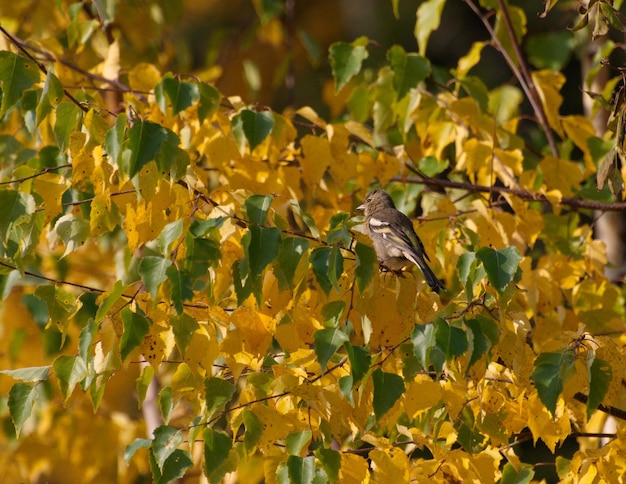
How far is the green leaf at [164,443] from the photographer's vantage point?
2156 mm

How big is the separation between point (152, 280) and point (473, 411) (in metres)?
1.01

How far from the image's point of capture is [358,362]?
2088mm

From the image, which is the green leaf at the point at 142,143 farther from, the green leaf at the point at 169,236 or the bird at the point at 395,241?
the bird at the point at 395,241

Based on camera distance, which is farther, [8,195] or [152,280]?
[8,195]

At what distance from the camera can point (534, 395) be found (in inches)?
97.6

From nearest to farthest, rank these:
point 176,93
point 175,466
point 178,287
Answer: point 178,287 → point 175,466 → point 176,93

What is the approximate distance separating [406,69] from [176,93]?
97 centimetres

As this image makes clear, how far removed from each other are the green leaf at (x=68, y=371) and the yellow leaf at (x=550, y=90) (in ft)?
7.46

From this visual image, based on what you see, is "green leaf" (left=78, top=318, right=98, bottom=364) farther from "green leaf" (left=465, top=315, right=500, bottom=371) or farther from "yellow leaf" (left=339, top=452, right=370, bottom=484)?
"green leaf" (left=465, top=315, right=500, bottom=371)

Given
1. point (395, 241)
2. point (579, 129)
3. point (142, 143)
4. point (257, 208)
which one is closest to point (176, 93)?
point (142, 143)

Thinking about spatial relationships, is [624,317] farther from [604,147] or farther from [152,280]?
[152,280]

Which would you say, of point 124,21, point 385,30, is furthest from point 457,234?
point 385,30

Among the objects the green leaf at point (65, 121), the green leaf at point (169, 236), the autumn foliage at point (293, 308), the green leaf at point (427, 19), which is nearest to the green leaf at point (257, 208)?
the autumn foliage at point (293, 308)

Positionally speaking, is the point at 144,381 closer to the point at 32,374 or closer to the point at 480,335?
the point at 32,374
